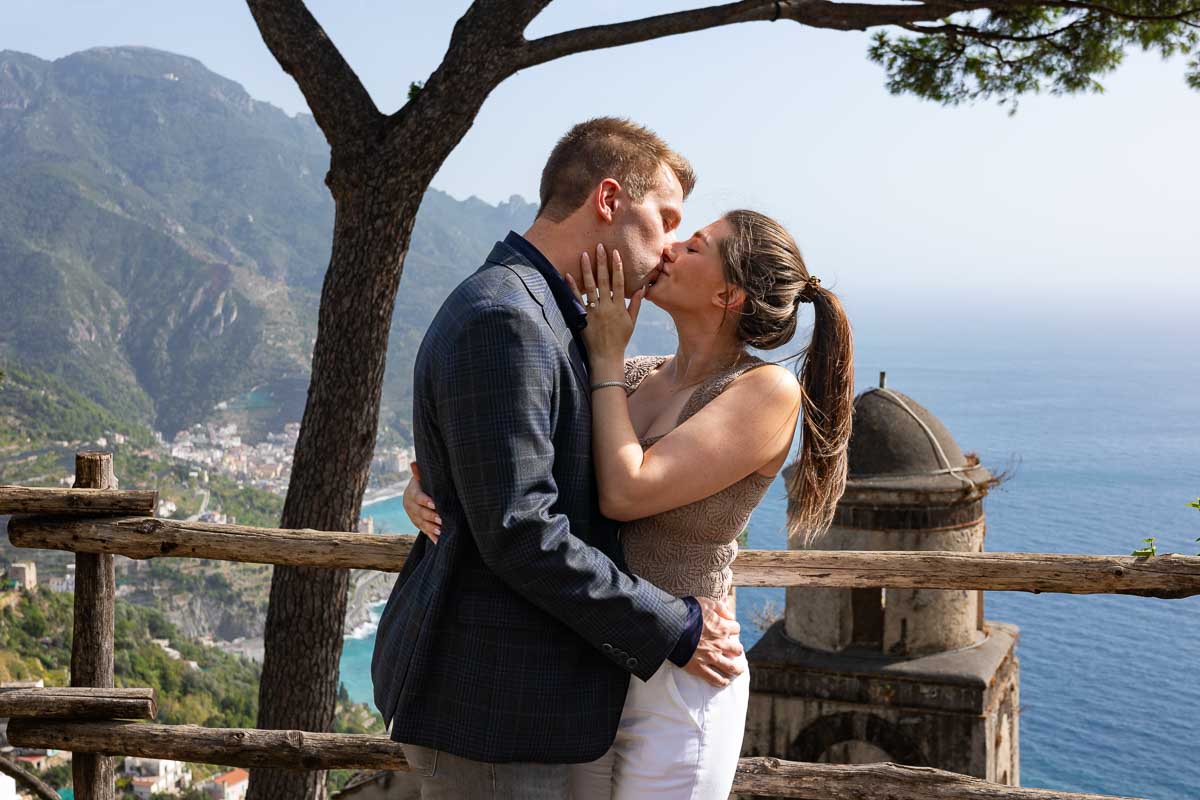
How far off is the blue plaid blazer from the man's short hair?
0.18 metres

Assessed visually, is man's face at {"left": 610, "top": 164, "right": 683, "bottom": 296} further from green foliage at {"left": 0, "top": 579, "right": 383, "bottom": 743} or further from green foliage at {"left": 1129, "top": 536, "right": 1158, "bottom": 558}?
green foliage at {"left": 0, "top": 579, "right": 383, "bottom": 743}

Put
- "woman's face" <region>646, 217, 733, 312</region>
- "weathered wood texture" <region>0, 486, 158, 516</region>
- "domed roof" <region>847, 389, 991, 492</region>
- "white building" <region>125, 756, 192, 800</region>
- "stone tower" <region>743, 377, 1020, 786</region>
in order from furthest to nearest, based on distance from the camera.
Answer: "white building" <region>125, 756, 192, 800</region> → "domed roof" <region>847, 389, 991, 492</region> → "stone tower" <region>743, 377, 1020, 786</region> → "weathered wood texture" <region>0, 486, 158, 516</region> → "woman's face" <region>646, 217, 733, 312</region>

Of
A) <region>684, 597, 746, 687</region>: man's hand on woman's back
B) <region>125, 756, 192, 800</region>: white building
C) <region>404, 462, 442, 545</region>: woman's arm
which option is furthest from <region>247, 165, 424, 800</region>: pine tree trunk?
<region>125, 756, 192, 800</region>: white building

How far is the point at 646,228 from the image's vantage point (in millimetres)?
2234

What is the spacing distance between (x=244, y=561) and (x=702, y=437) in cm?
202

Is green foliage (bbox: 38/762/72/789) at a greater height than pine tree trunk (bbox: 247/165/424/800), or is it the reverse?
pine tree trunk (bbox: 247/165/424/800)

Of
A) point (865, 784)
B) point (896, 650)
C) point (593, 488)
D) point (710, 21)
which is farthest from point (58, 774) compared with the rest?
point (593, 488)

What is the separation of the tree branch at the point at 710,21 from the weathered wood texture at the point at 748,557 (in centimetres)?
348

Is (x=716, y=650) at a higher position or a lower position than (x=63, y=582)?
higher

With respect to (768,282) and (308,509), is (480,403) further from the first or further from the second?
(308,509)

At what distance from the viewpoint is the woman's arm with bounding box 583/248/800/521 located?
204 cm

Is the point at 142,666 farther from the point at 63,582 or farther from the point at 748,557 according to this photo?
the point at 748,557

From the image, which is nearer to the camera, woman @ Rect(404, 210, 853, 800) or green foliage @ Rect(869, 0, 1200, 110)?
woman @ Rect(404, 210, 853, 800)

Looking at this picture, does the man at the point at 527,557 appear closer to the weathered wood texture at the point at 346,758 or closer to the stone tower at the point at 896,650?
the weathered wood texture at the point at 346,758
